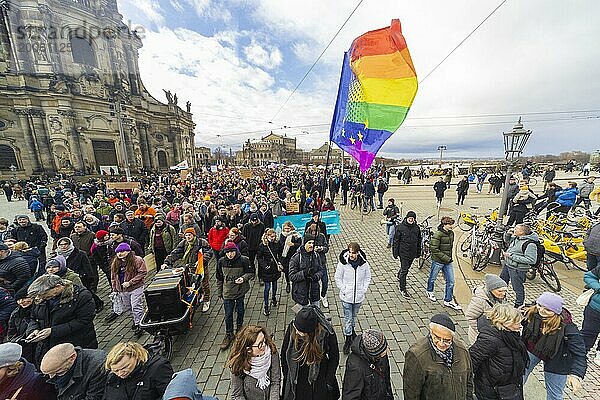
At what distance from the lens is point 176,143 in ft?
164

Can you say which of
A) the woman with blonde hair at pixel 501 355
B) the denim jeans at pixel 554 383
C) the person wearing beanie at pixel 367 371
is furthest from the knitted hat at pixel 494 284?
the person wearing beanie at pixel 367 371

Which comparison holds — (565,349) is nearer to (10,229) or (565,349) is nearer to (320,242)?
(320,242)

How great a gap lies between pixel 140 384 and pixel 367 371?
2024 millimetres

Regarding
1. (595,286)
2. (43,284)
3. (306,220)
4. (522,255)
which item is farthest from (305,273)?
(306,220)

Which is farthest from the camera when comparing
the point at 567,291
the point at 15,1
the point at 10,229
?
the point at 15,1

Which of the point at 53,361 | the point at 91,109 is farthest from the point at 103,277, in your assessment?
the point at 91,109

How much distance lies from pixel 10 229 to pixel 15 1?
47.8 meters

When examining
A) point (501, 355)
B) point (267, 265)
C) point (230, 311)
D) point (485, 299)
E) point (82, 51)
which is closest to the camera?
point (501, 355)

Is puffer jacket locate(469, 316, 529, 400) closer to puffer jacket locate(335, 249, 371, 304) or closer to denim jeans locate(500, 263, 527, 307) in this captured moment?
puffer jacket locate(335, 249, 371, 304)

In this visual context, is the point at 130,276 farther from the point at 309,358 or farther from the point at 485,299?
the point at 485,299

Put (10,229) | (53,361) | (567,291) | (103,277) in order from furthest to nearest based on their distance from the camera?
(103,277), (10,229), (567,291), (53,361)

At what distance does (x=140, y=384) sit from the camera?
2268 mm

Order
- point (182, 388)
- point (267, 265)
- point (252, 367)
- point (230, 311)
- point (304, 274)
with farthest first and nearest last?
point (267, 265) < point (230, 311) < point (304, 274) < point (252, 367) < point (182, 388)

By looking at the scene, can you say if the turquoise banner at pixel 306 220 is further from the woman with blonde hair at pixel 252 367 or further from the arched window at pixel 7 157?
the arched window at pixel 7 157
